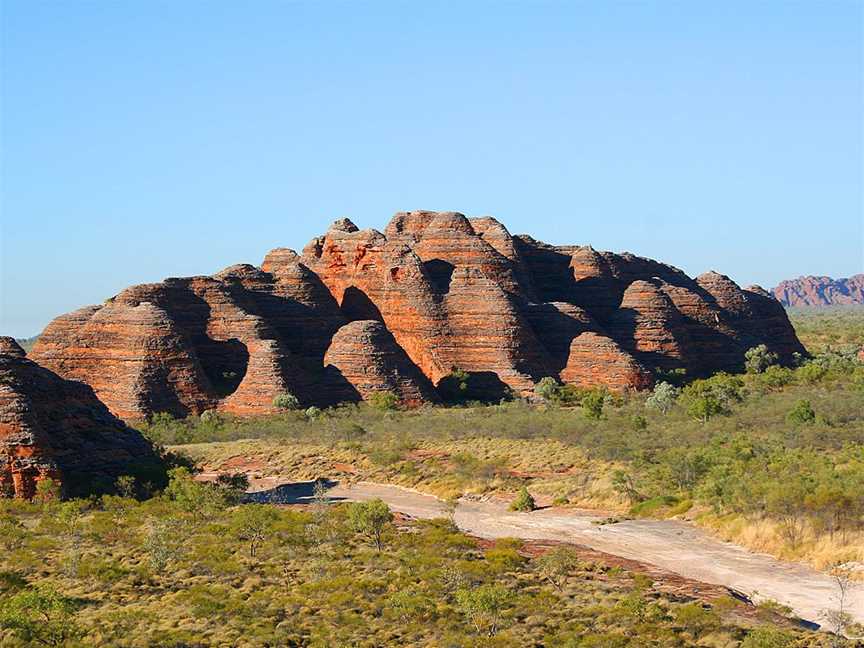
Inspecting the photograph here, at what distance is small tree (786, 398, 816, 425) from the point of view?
38844 mm

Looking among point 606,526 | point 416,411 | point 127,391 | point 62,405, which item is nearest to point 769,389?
point 416,411

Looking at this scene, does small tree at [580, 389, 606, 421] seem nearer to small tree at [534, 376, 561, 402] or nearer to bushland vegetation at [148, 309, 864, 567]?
bushland vegetation at [148, 309, 864, 567]

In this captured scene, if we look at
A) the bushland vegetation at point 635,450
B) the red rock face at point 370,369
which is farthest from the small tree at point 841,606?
the red rock face at point 370,369

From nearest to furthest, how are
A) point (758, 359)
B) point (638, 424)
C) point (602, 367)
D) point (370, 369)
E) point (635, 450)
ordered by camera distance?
point (635, 450) → point (638, 424) → point (370, 369) → point (602, 367) → point (758, 359)

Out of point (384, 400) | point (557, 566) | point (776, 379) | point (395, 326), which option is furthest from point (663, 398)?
point (557, 566)

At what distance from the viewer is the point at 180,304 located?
5309 centimetres

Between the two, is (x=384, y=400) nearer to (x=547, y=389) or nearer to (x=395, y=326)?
(x=547, y=389)

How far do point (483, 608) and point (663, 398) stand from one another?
1214 inches

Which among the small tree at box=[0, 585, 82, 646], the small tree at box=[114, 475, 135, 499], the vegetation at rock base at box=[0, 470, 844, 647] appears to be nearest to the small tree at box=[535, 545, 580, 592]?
the vegetation at rock base at box=[0, 470, 844, 647]

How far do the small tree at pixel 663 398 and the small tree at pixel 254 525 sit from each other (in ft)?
76.5

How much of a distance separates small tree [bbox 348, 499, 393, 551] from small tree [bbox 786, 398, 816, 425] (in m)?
Result: 19.2

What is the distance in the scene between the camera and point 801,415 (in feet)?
128

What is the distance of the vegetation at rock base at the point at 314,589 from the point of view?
18.4 meters

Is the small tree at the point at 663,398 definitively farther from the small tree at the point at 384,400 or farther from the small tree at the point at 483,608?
the small tree at the point at 483,608
